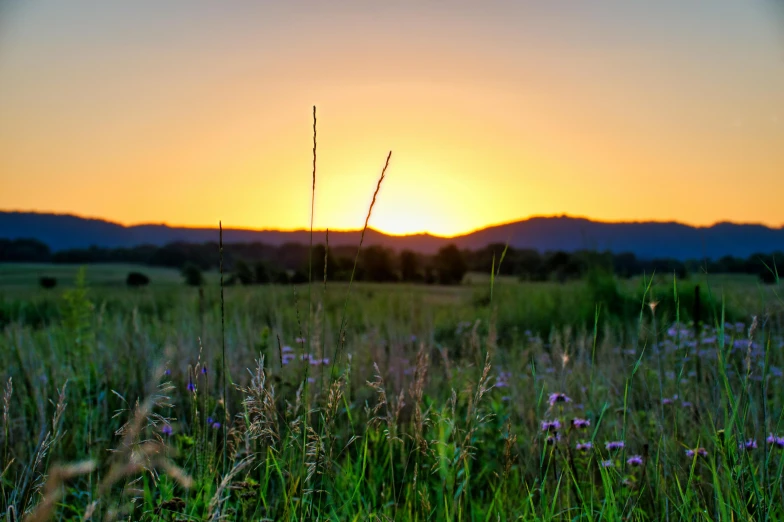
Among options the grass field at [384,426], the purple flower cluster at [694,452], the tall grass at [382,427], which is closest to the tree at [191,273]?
the tall grass at [382,427]

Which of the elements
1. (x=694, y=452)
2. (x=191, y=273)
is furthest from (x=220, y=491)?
(x=191, y=273)

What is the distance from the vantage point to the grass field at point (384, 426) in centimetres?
179

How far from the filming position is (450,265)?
1096 inches

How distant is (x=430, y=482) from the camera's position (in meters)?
3.17

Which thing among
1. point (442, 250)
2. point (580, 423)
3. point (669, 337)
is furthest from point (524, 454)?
point (442, 250)

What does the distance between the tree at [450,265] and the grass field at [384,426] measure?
1543 centimetres

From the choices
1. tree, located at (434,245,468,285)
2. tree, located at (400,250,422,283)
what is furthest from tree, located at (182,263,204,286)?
tree, located at (434,245,468,285)

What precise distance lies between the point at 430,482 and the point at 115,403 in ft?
7.44

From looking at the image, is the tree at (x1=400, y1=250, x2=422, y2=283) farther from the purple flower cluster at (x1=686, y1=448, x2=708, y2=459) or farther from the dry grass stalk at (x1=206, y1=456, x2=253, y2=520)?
the dry grass stalk at (x1=206, y1=456, x2=253, y2=520)

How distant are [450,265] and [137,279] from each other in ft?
43.9

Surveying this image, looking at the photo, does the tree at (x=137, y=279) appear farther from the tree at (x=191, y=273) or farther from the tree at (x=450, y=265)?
the tree at (x=450, y=265)

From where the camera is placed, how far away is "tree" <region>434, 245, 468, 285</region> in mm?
23766

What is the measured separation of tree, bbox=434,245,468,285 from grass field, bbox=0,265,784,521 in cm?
1543

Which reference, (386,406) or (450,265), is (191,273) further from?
(386,406)
